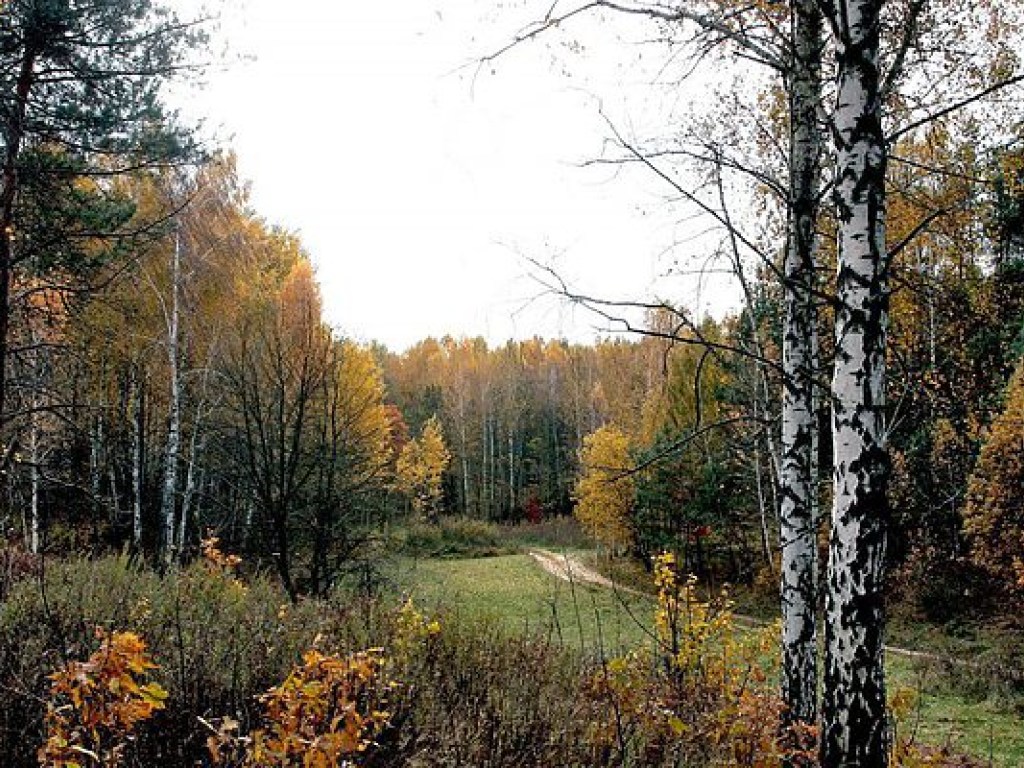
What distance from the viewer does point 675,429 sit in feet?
A: 78.2

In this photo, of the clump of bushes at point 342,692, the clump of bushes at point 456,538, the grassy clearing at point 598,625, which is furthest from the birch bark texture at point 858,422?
the clump of bushes at point 456,538

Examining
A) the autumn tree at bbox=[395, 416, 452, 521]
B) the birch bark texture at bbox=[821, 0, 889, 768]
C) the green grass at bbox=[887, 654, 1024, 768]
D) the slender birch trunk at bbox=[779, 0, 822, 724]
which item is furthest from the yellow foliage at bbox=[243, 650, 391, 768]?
the autumn tree at bbox=[395, 416, 452, 521]

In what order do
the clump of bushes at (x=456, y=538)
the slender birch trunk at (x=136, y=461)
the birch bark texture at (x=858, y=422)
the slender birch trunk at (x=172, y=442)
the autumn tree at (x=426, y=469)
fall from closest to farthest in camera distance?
the birch bark texture at (x=858, y=422), the slender birch trunk at (x=136, y=461), the slender birch trunk at (x=172, y=442), the clump of bushes at (x=456, y=538), the autumn tree at (x=426, y=469)

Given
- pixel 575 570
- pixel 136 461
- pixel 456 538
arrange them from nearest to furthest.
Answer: pixel 136 461, pixel 575 570, pixel 456 538

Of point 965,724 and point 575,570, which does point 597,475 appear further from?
point 965,724

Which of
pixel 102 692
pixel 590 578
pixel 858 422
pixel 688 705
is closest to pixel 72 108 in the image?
pixel 102 692

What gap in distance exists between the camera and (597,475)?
25094 millimetres

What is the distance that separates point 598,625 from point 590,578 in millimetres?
21516

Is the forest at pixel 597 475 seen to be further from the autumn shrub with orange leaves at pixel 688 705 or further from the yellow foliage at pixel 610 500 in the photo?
the yellow foliage at pixel 610 500

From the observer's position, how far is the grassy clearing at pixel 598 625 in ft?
21.5

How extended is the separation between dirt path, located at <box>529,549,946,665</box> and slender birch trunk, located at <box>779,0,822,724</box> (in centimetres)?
545

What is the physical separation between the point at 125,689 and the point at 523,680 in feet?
8.62

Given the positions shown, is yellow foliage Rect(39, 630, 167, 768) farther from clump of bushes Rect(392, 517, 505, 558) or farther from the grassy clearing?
clump of bushes Rect(392, 517, 505, 558)

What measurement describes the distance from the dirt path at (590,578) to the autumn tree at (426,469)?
8410 mm
